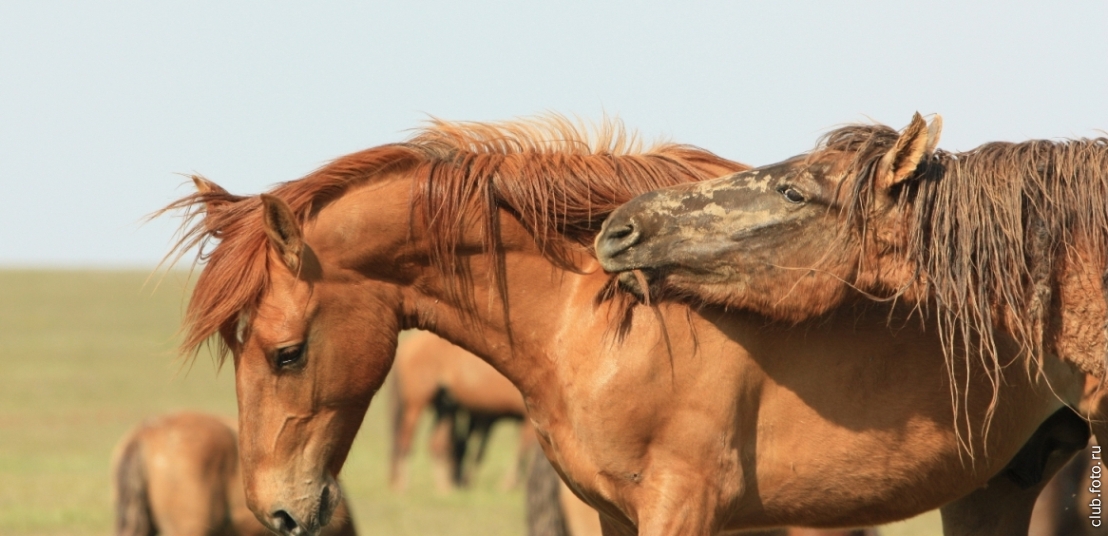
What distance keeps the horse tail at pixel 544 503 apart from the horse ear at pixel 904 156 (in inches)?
197

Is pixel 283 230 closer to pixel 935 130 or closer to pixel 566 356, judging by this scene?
pixel 566 356

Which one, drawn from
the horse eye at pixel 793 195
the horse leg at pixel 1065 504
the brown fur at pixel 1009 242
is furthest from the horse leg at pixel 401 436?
the brown fur at pixel 1009 242

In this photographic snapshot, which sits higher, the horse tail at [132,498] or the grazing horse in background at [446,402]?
the horse tail at [132,498]

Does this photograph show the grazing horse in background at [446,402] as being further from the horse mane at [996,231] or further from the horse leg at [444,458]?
the horse mane at [996,231]

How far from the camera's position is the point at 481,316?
404 centimetres

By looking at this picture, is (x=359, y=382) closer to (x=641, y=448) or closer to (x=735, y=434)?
(x=641, y=448)

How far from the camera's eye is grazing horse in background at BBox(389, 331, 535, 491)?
16.7 meters

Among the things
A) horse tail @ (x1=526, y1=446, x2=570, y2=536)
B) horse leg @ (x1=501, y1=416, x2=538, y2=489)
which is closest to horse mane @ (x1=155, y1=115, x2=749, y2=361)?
horse tail @ (x1=526, y1=446, x2=570, y2=536)

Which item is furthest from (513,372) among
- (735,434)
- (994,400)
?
(994,400)

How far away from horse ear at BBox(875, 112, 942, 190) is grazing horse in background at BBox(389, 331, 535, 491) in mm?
12796

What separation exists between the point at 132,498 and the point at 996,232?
19.3 ft

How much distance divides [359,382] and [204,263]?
28.1 inches

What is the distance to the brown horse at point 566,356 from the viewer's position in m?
3.80

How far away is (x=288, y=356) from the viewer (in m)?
3.88
